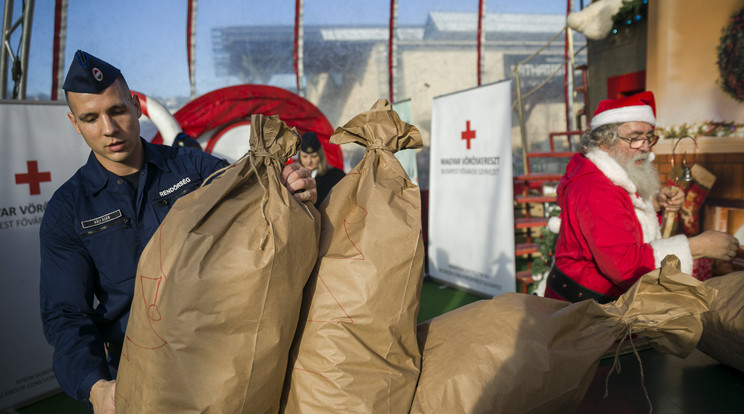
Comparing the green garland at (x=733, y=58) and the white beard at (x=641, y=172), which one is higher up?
the green garland at (x=733, y=58)

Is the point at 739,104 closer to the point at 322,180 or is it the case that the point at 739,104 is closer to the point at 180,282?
the point at 322,180

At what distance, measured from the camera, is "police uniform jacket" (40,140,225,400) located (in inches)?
39.4

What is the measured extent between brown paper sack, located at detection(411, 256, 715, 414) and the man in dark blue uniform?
66 centimetres

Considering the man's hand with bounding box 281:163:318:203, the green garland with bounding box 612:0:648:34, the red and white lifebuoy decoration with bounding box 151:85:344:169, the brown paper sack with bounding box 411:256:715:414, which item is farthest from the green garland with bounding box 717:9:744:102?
the red and white lifebuoy decoration with bounding box 151:85:344:169

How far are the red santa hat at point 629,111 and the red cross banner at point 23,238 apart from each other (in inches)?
121

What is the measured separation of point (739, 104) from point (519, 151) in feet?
19.1

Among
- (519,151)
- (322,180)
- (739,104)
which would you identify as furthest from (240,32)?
(739,104)

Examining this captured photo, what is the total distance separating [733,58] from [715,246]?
1803 millimetres

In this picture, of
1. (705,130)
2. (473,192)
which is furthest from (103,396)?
(473,192)

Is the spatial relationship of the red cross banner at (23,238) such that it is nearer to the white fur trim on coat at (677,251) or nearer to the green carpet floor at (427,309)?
the green carpet floor at (427,309)

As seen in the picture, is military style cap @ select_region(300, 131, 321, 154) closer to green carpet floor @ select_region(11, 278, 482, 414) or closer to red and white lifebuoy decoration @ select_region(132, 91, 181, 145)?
red and white lifebuoy decoration @ select_region(132, 91, 181, 145)

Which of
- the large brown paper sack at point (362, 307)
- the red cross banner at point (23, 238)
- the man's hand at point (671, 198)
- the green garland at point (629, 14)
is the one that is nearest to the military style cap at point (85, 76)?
the large brown paper sack at point (362, 307)

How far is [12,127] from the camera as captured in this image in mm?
2799

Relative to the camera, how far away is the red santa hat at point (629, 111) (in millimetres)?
1722
